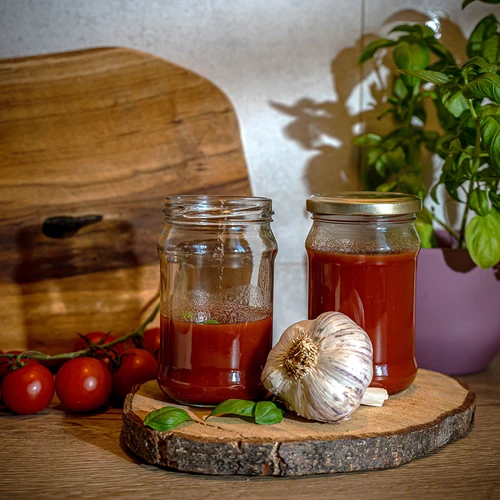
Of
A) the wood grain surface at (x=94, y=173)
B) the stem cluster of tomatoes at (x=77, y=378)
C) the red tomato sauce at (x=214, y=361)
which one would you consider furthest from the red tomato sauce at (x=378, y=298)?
the wood grain surface at (x=94, y=173)

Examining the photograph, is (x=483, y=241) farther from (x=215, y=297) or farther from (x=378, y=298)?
(x=215, y=297)

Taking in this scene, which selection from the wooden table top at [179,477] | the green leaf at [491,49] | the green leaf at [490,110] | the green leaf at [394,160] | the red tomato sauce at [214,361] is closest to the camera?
the wooden table top at [179,477]

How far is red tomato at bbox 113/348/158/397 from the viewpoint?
44.7 inches

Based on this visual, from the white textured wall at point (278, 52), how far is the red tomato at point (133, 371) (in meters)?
0.39

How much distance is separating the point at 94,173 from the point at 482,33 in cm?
79

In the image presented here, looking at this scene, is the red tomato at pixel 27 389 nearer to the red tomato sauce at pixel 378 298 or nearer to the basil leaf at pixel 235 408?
the basil leaf at pixel 235 408

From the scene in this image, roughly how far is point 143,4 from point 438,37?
62 centimetres

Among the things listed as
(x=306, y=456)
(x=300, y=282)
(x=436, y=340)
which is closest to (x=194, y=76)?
(x=300, y=282)

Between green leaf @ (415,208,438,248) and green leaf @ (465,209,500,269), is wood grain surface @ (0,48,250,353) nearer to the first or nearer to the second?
green leaf @ (415,208,438,248)

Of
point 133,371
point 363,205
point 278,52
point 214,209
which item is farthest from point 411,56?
point 133,371

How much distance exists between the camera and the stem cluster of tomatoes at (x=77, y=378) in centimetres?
108

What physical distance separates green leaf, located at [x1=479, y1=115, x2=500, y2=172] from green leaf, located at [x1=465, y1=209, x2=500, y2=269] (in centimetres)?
14

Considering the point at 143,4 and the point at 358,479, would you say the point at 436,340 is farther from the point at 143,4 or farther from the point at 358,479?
the point at 143,4

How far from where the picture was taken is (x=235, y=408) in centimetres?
90
